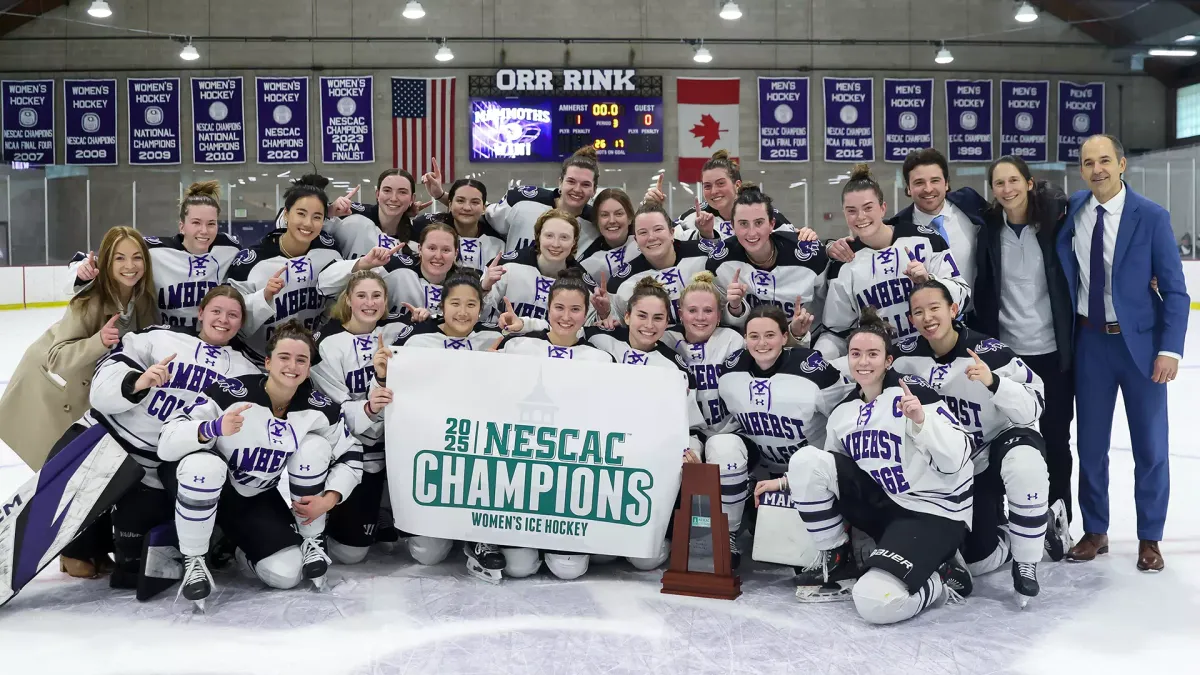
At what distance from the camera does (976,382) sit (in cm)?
343

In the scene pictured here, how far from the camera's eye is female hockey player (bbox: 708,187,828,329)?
3.94 meters

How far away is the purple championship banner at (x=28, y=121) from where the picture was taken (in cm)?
1530

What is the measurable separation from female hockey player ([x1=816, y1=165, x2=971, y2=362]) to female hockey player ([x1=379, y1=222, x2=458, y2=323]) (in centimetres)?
150

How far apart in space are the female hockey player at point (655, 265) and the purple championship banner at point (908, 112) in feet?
40.6

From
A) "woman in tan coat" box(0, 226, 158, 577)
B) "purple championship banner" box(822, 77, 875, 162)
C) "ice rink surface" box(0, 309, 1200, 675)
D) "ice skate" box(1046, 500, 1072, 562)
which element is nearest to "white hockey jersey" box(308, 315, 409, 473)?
"ice rink surface" box(0, 309, 1200, 675)

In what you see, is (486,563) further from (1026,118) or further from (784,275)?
(1026,118)

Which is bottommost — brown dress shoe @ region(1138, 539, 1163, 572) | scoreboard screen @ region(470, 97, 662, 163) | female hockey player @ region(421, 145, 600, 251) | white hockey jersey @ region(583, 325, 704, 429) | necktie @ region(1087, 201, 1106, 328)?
brown dress shoe @ region(1138, 539, 1163, 572)

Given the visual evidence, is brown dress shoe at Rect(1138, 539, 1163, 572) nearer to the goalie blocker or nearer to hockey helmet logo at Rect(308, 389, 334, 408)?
hockey helmet logo at Rect(308, 389, 334, 408)

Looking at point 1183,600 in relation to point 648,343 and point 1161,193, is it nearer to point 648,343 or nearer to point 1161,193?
point 648,343

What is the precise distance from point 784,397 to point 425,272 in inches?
60.3

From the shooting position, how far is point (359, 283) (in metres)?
3.74


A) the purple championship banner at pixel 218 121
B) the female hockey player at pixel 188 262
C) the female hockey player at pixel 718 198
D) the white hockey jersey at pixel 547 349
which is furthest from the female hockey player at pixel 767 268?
the purple championship banner at pixel 218 121

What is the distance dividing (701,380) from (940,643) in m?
1.26

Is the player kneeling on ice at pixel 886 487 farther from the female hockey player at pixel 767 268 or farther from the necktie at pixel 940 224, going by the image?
the necktie at pixel 940 224
